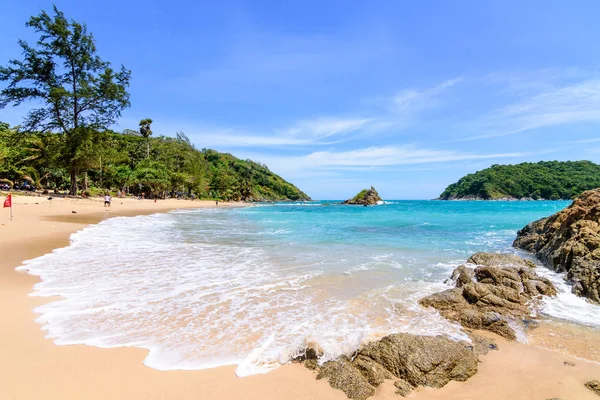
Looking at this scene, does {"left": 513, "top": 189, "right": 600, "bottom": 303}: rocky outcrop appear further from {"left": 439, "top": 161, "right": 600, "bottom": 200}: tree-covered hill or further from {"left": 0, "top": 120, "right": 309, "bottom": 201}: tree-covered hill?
{"left": 439, "top": 161, "right": 600, "bottom": 200}: tree-covered hill

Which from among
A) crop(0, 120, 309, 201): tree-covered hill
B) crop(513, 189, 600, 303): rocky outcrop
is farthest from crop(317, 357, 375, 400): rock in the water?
crop(0, 120, 309, 201): tree-covered hill

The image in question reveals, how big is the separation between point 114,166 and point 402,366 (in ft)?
A: 211

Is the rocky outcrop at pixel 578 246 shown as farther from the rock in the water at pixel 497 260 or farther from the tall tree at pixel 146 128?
the tall tree at pixel 146 128

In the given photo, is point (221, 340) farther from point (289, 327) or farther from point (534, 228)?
point (534, 228)

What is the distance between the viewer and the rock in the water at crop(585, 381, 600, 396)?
319 cm

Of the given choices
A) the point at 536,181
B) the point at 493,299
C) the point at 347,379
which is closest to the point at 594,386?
the point at 493,299

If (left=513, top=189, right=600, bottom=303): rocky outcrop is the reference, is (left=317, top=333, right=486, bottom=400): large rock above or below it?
below

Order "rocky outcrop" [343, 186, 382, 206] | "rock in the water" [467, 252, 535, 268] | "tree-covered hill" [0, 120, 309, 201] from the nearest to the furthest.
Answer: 1. "rock in the water" [467, 252, 535, 268]
2. "tree-covered hill" [0, 120, 309, 201]
3. "rocky outcrop" [343, 186, 382, 206]

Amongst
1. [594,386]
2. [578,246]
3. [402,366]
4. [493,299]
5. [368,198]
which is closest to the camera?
[594,386]

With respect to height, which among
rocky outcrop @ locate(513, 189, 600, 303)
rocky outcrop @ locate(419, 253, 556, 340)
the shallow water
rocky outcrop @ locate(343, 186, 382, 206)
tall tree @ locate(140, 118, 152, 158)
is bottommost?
the shallow water

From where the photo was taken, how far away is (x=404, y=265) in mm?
9367

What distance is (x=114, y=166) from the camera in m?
55.8

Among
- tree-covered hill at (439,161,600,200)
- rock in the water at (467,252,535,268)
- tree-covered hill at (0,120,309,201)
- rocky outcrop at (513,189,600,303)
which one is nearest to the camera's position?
rocky outcrop at (513,189,600,303)

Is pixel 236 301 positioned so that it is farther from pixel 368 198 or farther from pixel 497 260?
pixel 368 198
